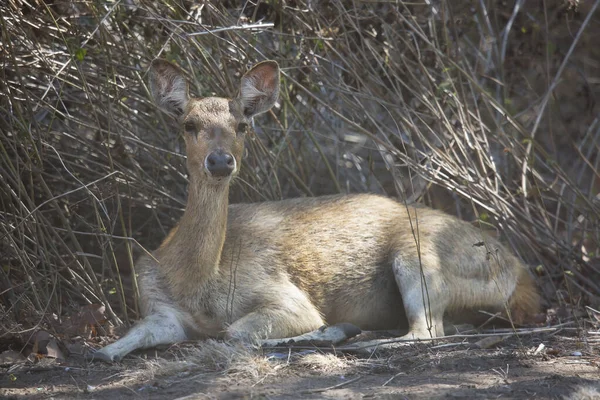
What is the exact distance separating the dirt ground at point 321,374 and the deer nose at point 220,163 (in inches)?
42.2

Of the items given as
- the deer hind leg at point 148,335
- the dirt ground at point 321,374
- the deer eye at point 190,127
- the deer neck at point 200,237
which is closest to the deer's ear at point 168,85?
the deer eye at point 190,127

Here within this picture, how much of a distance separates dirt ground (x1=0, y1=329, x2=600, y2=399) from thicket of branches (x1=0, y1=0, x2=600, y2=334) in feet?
2.72

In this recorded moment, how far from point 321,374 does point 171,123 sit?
10.5 ft

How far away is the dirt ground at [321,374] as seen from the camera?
15.1 feet

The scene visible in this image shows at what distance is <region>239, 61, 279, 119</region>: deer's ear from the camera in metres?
6.15

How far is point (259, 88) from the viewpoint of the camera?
245 inches

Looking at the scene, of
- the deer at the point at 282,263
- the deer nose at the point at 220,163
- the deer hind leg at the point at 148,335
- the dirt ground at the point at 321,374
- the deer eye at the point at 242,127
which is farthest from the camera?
the deer eye at the point at 242,127

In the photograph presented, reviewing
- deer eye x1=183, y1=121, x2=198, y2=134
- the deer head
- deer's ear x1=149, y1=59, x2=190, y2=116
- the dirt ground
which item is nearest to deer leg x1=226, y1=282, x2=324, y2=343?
the dirt ground

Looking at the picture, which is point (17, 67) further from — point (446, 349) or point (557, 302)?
point (557, 302)

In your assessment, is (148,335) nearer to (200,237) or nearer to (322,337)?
(200,237)

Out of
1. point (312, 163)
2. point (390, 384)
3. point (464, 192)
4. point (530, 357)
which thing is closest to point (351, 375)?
point (390, 384)

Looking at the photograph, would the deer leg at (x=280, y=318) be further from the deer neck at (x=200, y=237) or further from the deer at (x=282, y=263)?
the deer neck at (x=200, y=237)

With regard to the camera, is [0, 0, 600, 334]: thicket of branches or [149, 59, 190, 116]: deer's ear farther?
[0, 0, 600, 334]: thicket of branches

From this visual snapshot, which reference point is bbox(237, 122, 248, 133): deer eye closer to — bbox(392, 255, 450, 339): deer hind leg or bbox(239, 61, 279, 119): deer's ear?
bbox(239, 61, 279, 119): deer's ear
